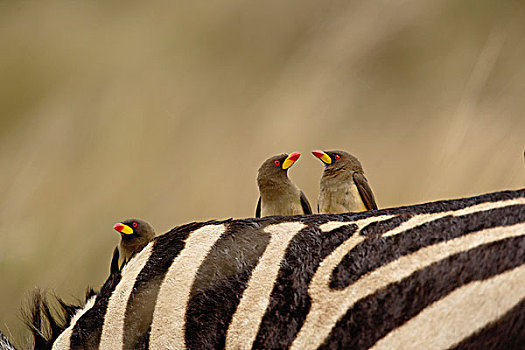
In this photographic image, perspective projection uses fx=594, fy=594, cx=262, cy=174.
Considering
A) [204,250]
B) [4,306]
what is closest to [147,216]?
[4,306]

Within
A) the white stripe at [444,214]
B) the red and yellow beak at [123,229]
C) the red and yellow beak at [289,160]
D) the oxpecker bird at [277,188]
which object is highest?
the red and yellow beak at [289,160]

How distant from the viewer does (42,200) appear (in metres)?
1.07

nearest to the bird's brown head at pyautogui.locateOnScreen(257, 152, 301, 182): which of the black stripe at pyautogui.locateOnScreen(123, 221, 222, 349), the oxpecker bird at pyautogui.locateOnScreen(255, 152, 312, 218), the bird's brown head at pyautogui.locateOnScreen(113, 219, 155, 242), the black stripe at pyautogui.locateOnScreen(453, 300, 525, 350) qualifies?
→ the oxpecker bird at pyautogui.locateOnScreen(255, 152, 312, 218)

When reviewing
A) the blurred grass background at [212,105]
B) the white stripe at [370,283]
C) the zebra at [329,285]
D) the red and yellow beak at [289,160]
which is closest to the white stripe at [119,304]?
the zebra at [329,285]

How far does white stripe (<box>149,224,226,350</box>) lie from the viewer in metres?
0.36

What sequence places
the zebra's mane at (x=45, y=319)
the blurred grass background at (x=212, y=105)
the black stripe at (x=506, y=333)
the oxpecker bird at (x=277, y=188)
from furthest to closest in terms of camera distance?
the blurred grass background at (x=212, y=105), the oxpecker bird at (x=277, y=188), the zebra's mane at (x=45, y=319), the black stripe at (x=506, y=333)

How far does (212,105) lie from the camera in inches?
43.6

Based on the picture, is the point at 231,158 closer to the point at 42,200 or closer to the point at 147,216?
the point at 147,216

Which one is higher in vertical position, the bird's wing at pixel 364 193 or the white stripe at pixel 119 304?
the bird's wing at pixel 364 193

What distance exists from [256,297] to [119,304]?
0.09 metres

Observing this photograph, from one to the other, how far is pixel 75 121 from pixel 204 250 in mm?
789

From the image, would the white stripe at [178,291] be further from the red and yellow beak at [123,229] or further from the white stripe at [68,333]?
the red and yellow beak at [123,229]

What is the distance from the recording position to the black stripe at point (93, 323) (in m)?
0.38

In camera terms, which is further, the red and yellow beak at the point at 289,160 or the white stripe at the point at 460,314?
the red and yellow beak at the point at 289,160
